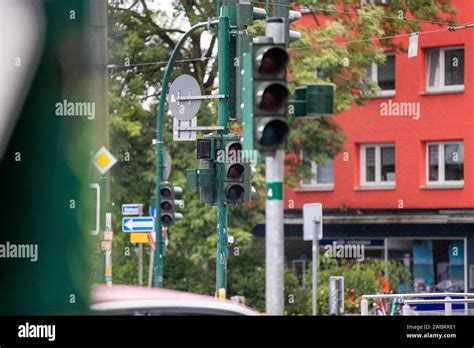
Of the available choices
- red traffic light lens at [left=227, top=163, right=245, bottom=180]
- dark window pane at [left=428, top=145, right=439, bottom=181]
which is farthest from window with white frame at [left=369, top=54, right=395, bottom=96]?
red traffic light lens at [left=227, top=163, right=245, bottom=180]

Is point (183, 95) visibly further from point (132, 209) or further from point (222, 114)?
point (132, 209)

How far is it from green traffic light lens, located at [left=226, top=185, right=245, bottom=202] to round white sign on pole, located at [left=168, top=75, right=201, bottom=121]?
1428mm

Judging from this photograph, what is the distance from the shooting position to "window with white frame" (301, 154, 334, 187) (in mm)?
13422

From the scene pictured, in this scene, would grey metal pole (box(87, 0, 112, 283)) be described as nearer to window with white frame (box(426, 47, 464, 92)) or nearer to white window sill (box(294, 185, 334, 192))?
white window sill (box(294, 185, 334, 192))

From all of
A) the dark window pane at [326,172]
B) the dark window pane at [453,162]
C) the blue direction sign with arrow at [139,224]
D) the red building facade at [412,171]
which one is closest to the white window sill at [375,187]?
the red building facade at [412,171]

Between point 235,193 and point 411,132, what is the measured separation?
8.72 ft

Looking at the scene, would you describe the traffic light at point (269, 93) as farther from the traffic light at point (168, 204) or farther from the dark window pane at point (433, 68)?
the dark window pane at point (433, 68)

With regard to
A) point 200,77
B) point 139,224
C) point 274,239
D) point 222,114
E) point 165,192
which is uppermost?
point 200,77

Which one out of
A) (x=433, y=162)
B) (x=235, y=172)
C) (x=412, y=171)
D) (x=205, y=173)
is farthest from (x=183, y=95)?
(x=235, y=172)

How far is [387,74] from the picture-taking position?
13461mm

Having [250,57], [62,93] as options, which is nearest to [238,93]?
[250,57]
